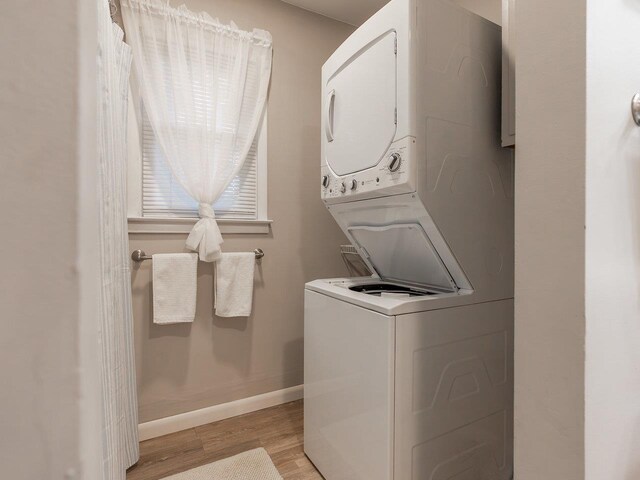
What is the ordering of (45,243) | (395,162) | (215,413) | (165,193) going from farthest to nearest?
1. (215,413)
2. (165,193)
3. (395,162)
4. (45,243)

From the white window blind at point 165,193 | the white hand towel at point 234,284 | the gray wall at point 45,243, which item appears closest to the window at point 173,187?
the white window blind at point 165,193

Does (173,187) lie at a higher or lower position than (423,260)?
higher

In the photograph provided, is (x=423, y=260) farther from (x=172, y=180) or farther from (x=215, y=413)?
(x=215, y=413)

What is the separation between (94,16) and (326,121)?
1.54m

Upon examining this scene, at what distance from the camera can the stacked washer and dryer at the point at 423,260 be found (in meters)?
1.21

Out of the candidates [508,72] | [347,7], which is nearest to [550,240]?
[508,72]

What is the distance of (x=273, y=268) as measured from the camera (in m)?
2.25

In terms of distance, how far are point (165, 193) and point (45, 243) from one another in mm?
1952

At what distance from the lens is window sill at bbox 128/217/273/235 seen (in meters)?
1.87

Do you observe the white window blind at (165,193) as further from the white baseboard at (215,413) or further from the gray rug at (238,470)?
the gray rug at (238,470)

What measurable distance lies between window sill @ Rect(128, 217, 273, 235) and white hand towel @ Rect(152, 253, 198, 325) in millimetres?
164

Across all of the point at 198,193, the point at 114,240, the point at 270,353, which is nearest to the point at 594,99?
the point at 114,240

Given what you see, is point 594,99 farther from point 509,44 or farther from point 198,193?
point 198,193

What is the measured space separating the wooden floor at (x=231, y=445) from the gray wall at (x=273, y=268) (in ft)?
0.50
